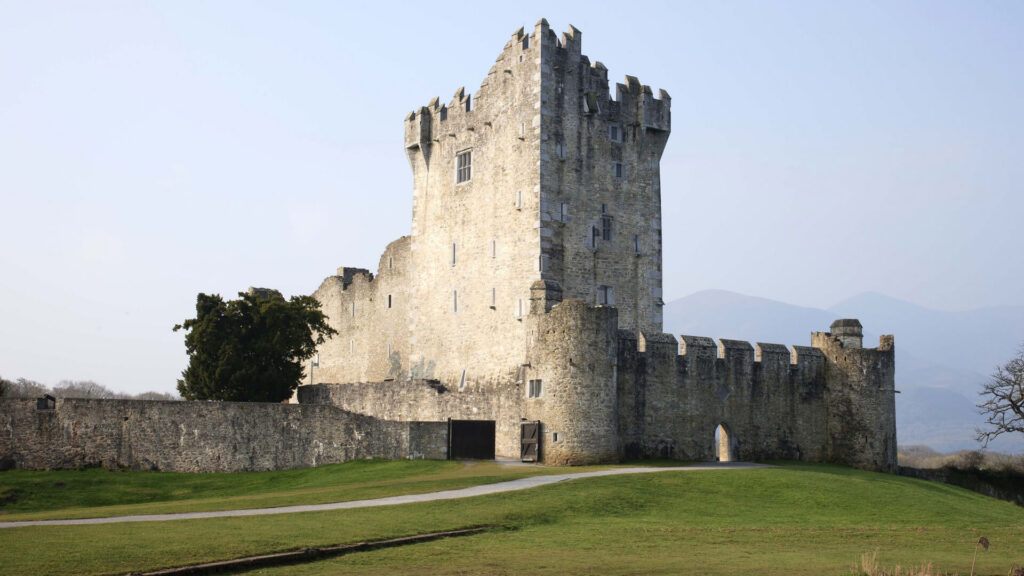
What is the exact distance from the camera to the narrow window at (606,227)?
47.1 meters

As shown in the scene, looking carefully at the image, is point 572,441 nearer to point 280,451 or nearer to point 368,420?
point 368,420

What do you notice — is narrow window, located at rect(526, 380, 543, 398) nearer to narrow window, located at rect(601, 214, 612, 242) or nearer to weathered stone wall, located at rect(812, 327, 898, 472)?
narrow window, located at rect(601, 214, 612, 242)

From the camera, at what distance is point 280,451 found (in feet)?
136

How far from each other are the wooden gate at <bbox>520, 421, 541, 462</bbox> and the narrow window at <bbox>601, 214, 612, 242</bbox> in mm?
11634

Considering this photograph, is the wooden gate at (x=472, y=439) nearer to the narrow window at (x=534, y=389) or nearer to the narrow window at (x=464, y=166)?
the narrow window at (x=534, y=389)

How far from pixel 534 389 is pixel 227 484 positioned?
11.1 m

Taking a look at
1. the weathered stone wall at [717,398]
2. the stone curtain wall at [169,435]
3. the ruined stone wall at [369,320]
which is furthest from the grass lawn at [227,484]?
the ruined stone wall at [369,320]

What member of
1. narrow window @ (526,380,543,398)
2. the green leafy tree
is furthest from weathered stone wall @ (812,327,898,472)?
the green leafy tree

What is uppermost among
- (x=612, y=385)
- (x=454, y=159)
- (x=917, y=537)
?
(x=454, y=159)

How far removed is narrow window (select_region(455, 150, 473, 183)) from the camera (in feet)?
162

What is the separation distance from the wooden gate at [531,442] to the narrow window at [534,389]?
0.98 meters

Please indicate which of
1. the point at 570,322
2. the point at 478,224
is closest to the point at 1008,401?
the point at 478,224

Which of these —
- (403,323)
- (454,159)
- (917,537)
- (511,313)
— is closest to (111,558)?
(917,537)

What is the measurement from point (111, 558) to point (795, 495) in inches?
757
